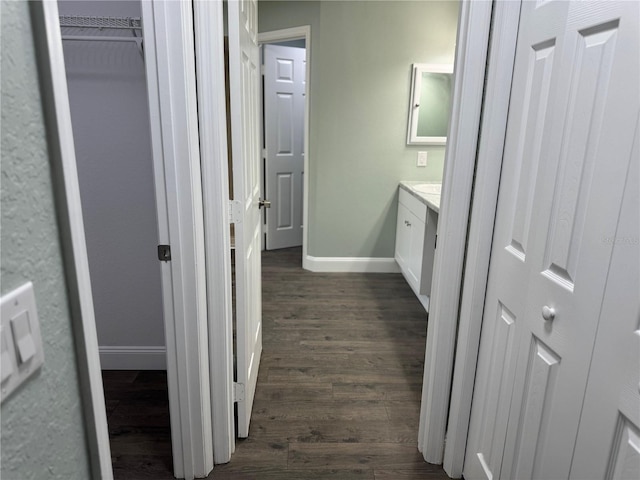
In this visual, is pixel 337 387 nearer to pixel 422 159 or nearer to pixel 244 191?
pixel 244 191

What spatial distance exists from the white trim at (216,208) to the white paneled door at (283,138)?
3004mm

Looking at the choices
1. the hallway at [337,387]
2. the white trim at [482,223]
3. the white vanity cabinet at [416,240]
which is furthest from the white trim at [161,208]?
the white vanity cabinet at [416,240]

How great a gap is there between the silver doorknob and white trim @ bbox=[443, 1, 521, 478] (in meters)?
0.37

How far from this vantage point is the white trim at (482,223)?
1.33 metres

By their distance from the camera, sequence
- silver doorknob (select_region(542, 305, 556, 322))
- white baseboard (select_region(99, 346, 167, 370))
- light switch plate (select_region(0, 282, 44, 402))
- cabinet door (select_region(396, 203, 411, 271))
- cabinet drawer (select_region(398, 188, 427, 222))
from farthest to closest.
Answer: cabinet door (select_region(396, 203, 411, 271)) < cabinet drawer (select_region(398, 188, 427, 222)) < white baseboard (select_region(99, 346, 167, 370)) < silver doorknob (select_region(542, 305, 556, 322)) < light switch plate (select_region(0, 282, 44, 402))

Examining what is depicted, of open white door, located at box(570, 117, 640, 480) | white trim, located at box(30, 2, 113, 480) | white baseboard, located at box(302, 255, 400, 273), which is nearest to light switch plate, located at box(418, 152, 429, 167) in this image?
white baseboard, located at box(302, 255, 400, 273)

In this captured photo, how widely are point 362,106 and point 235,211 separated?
2.44 meters

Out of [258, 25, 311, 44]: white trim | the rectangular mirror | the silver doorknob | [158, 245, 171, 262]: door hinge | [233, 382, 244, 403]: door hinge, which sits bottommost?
[233, 382, 244, 403]: door hinge

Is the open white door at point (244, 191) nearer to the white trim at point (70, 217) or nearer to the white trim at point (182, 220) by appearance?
the white trim at point (182, 220)

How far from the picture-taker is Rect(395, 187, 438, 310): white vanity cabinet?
114 inches

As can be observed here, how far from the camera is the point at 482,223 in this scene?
56.9 inches

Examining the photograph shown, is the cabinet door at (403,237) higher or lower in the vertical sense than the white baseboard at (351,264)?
higher

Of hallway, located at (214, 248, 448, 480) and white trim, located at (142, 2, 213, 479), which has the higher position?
white trim, located at (142, 2, 213, 479)

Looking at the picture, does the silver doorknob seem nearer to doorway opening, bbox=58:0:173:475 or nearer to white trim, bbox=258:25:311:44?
doorway opening, bbox=58:0:173:475
